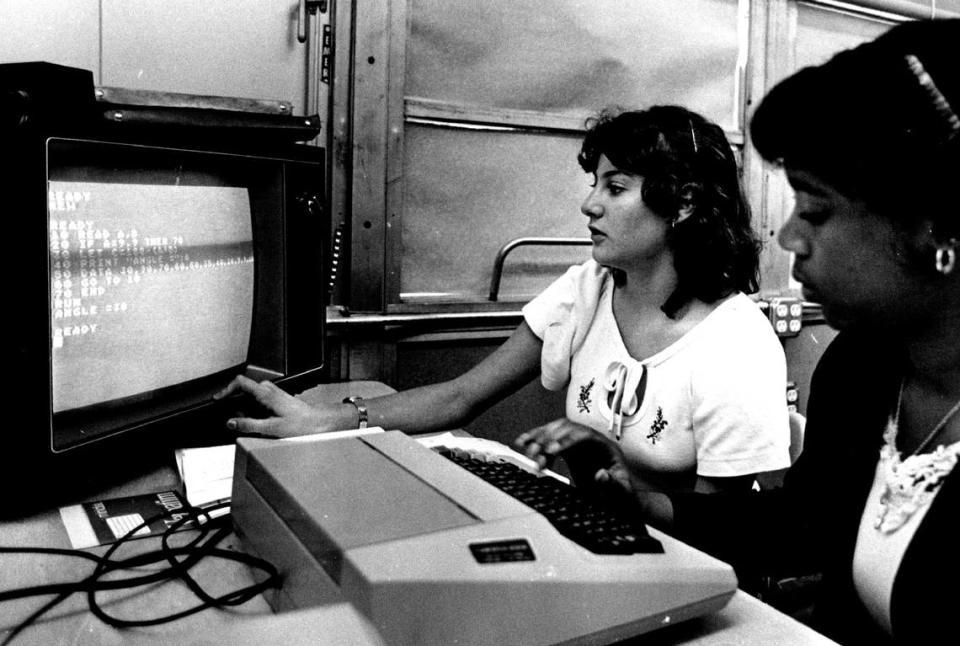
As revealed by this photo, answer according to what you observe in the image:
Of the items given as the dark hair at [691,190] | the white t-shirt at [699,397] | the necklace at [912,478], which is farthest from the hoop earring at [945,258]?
the dark hair at [691,190]

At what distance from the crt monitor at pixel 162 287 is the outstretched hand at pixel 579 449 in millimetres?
524

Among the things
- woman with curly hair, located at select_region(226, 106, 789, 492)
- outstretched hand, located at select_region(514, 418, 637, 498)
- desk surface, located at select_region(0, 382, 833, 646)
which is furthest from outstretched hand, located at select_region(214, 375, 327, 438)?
outstretched hand, located at select_region(514, 418, 637, 498)

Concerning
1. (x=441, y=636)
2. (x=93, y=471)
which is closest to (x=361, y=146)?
(x=93, y=471)

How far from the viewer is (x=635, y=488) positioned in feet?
3.11

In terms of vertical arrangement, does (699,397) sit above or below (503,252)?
below

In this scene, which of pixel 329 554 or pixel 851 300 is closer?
pixel 329 554

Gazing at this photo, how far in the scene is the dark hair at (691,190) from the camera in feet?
4.66

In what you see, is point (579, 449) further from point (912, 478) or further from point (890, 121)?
point (890, 121)

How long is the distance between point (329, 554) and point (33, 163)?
57 centimetres

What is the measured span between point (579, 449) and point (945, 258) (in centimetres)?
45

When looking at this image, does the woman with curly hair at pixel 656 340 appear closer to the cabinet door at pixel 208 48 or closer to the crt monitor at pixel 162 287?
the crt monitor at pixel 162 287

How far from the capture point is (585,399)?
147cm

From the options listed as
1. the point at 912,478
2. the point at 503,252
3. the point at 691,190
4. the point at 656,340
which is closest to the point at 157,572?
the point at 912,478

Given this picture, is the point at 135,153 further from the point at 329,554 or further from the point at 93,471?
the point at 329,554
